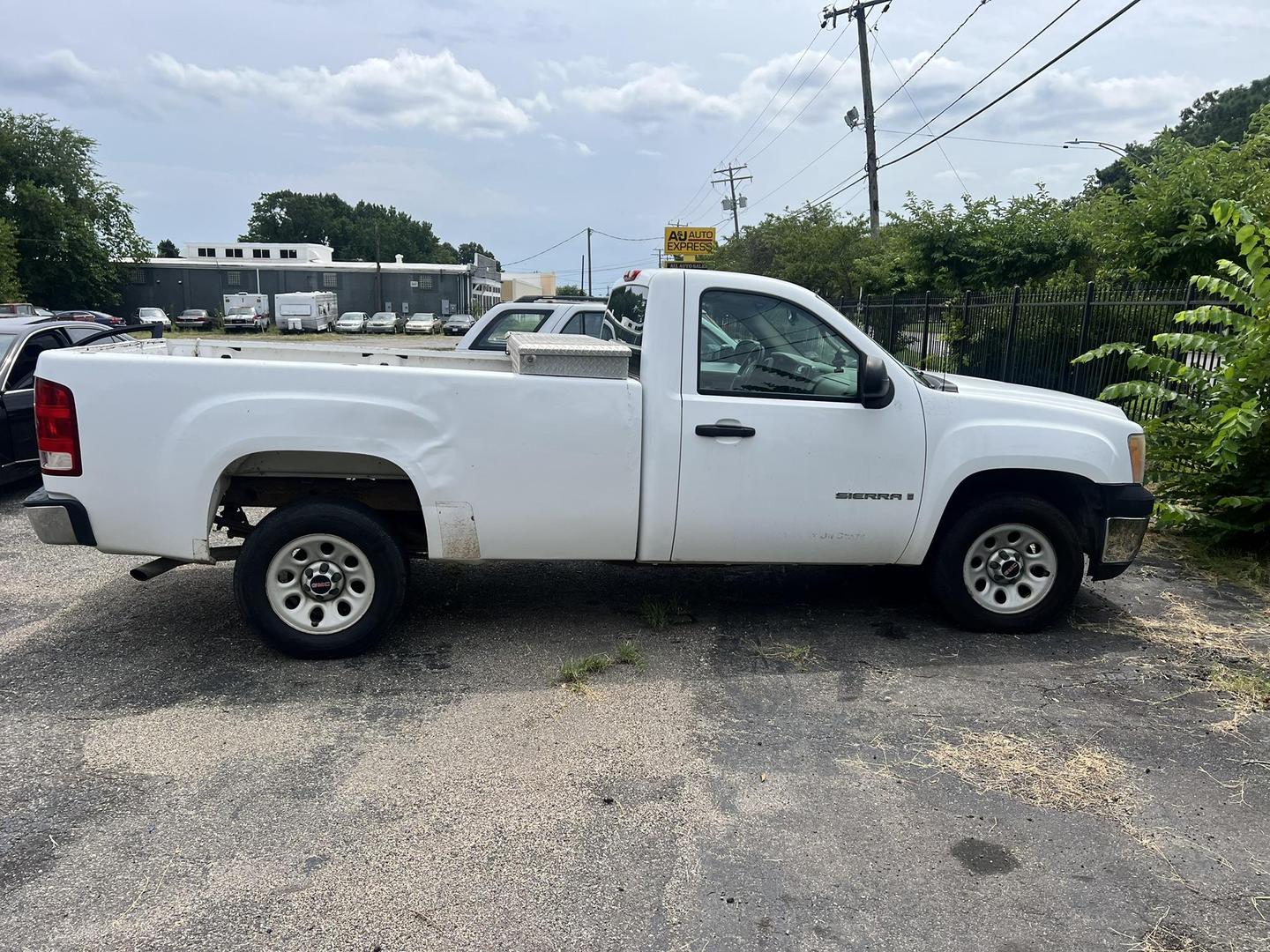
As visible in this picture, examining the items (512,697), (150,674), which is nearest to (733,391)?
(512,697)

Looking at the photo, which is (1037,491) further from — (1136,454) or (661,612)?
(661,612)

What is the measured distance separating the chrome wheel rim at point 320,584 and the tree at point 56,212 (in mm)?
61750

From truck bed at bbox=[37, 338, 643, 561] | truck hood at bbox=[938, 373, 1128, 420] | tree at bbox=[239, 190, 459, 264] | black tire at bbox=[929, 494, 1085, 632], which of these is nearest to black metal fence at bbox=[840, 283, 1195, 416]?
truck hood at bbox=[938, 373, 1128, 420]

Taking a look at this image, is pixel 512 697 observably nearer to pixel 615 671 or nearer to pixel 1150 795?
pixel 615 671

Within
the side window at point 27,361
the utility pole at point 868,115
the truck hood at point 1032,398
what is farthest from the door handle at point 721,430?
the utility pole at point 868,115

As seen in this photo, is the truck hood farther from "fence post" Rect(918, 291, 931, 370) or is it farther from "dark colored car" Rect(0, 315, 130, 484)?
"fence post" Rect(918, 291, 931, 370)

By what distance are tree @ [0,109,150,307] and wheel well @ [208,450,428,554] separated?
6125 cm

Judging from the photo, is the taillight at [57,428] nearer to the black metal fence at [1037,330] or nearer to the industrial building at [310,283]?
the black metal fence at [1037,330]

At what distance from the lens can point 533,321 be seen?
10938 millimetres

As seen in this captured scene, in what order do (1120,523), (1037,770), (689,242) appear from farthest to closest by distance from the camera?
1. (689,242)
2. (1120,523)
3. (1037,770)

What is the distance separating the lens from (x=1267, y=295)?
6199 mm

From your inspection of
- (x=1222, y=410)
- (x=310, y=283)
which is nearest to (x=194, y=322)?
(x=310, y=283)

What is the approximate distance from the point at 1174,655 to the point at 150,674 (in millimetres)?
5436

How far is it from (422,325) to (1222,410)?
6324 cm
